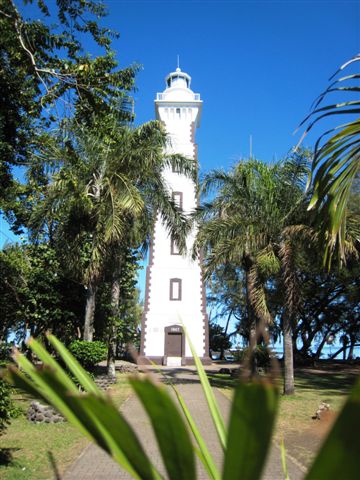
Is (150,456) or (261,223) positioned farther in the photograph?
(261,223)

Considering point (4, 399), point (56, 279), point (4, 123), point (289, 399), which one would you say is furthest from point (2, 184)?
point (289, 399)

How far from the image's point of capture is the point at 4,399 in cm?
540

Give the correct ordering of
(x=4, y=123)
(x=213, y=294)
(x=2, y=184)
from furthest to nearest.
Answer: (x=213, y=294), (x=2, y=184), (x=4, y=123)

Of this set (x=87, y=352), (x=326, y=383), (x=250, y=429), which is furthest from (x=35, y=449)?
(x=326, y=383)

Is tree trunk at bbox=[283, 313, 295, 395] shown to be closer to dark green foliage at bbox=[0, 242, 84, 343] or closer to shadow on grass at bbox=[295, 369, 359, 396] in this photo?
shadow on grass at bbox=[295, 369, 359, 396]

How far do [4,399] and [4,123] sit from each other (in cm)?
598

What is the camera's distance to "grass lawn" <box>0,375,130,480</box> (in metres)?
5.63

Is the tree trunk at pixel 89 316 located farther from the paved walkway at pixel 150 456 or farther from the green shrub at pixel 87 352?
the paved walkway at pixel 150 456

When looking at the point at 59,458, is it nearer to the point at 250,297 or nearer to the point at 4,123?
the point at 4,123

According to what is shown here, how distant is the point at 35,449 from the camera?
6863 millimetres

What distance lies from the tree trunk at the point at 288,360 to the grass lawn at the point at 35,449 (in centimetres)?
688

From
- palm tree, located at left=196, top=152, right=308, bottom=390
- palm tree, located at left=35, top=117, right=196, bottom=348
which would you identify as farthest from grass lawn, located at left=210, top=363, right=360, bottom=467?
palm tree, located at left=35, top=117, right=196, bottom=348

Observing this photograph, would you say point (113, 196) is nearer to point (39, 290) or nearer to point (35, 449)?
point (39, 290)

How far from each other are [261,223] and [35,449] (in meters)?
8.93
